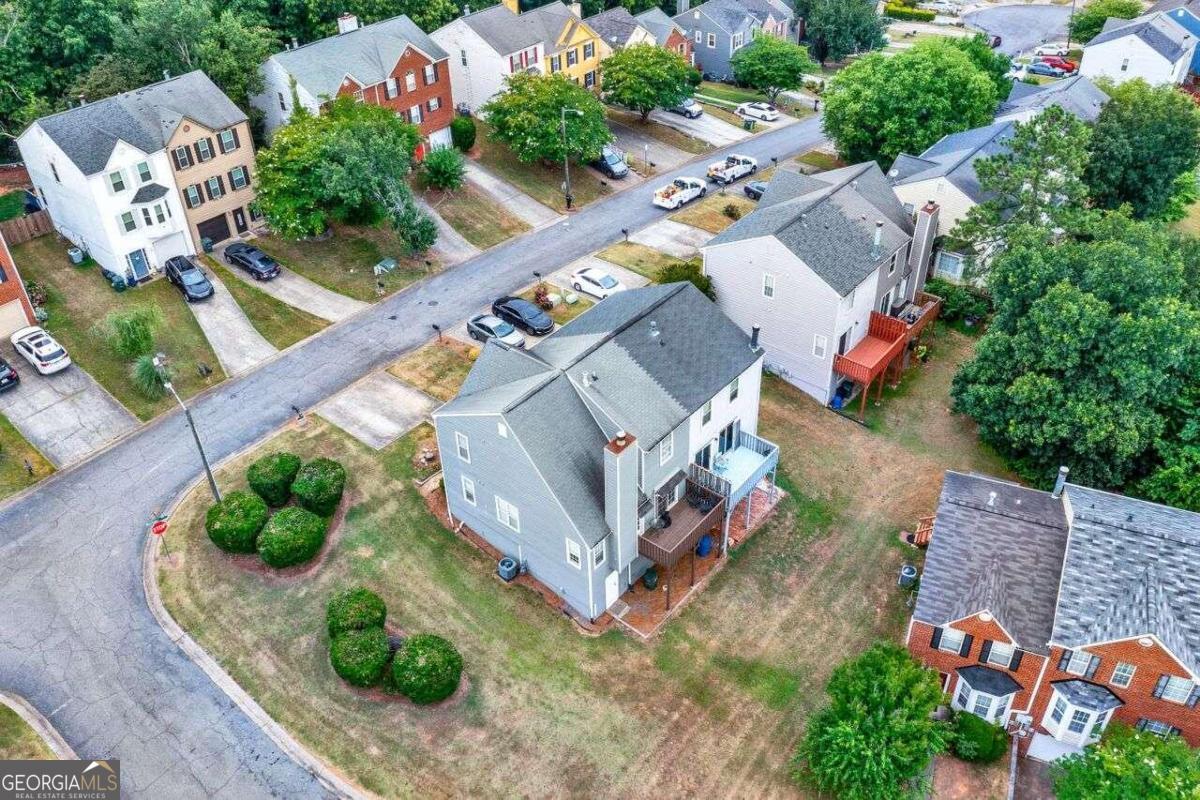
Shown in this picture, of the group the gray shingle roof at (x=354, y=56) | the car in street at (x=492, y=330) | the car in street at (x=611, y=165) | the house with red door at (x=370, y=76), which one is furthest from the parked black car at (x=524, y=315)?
the car in street at (x=611, y=165)

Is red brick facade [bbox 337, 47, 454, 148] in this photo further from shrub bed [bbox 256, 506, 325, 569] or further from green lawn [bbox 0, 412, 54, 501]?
shrub bed [bbox 256, 506, 325, 569]

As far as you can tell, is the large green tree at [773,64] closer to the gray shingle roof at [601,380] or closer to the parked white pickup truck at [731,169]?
the parked white pickup truck at [731,169]

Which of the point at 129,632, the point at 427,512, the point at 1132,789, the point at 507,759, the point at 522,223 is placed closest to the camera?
the point at 1132,789

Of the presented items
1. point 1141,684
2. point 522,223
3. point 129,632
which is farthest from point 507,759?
point 522,223

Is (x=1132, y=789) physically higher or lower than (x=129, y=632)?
higher

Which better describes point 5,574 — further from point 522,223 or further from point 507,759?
point 522,223

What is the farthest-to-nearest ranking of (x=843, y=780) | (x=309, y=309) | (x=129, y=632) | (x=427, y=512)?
(x=309, y=309) < (x=427, y=512) < (x=129, y=632) < (x=843, y=780)

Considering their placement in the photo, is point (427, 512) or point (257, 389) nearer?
point (427, 512)

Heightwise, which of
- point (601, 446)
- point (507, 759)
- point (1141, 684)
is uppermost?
point (601, 446)
